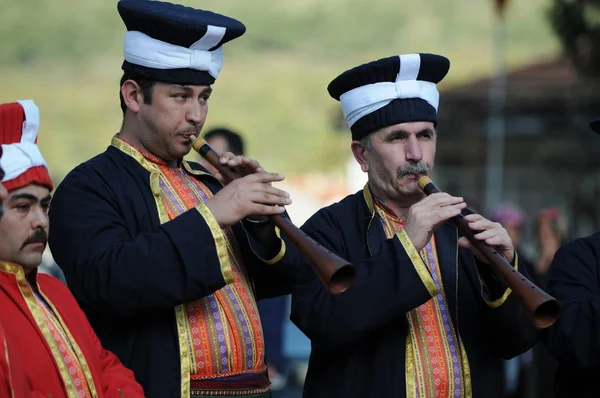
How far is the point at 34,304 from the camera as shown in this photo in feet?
11.2

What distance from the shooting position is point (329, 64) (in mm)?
82500

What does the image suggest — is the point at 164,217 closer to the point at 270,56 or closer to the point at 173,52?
the point at 173,52

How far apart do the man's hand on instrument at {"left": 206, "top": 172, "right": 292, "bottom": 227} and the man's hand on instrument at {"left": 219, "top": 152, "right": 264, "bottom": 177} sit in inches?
5.6

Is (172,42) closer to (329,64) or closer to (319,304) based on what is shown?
(319,304)

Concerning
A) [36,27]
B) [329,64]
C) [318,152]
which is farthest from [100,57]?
[318,152]

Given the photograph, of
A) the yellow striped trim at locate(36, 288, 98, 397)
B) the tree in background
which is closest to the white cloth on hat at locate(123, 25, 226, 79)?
the yellow striped trim at locate(36, 288, 98, 397)

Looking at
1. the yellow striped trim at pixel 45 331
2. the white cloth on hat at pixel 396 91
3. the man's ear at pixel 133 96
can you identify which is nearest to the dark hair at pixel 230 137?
the white cloth on hat at pixel 396 91

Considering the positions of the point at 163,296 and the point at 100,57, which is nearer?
the point at 163,296

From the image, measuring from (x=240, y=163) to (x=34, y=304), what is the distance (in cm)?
83

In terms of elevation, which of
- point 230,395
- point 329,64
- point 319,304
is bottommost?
point 230,395

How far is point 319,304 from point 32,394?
1034mm

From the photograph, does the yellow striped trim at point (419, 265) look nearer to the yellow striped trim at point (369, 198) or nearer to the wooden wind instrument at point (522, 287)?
the wooden wind instrument at point (522, 287)

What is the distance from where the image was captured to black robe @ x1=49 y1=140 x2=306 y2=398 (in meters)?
3.48

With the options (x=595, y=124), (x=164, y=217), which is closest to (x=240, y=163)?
(x=164, y=217)
